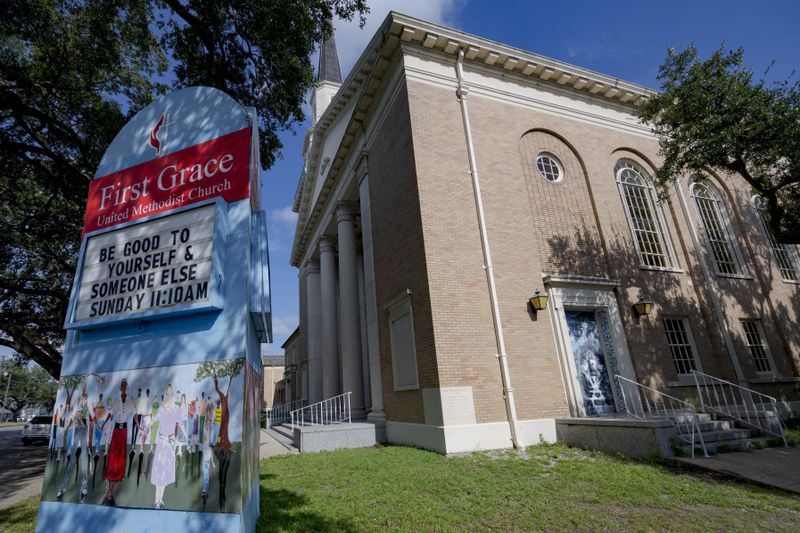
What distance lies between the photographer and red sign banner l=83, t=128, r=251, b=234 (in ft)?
14.1

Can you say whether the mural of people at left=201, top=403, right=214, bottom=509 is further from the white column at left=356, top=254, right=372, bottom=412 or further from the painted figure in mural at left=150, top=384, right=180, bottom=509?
the white column at left=356, top=254, right=372, bottom=412

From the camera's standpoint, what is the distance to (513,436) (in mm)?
9742

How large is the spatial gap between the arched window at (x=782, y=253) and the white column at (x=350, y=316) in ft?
54.5

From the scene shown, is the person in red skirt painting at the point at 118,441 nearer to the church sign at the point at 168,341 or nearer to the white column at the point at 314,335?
the church sign at the point at 168,341

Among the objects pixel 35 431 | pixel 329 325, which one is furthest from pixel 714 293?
pixel 35 431

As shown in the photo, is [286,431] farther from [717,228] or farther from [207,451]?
[717,228]

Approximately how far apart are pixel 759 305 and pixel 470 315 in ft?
39.3

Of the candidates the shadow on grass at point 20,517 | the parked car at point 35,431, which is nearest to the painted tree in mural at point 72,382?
the shadow on grass at point 20,517

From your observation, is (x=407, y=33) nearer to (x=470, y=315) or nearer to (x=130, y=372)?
(x=470, y=315)

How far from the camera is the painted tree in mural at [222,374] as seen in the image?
3.62 meters

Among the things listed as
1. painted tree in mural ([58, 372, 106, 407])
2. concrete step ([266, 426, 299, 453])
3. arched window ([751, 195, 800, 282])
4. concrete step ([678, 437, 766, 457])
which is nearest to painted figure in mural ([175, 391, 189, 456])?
painted tree in mural ([58, 372, 106, 407])

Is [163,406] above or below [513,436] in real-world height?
above

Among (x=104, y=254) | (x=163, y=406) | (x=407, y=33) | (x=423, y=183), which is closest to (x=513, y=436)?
(x=423, y=183)

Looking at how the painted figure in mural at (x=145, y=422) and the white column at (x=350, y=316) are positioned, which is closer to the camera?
the painted figure in mural at (x=145, y=422)
